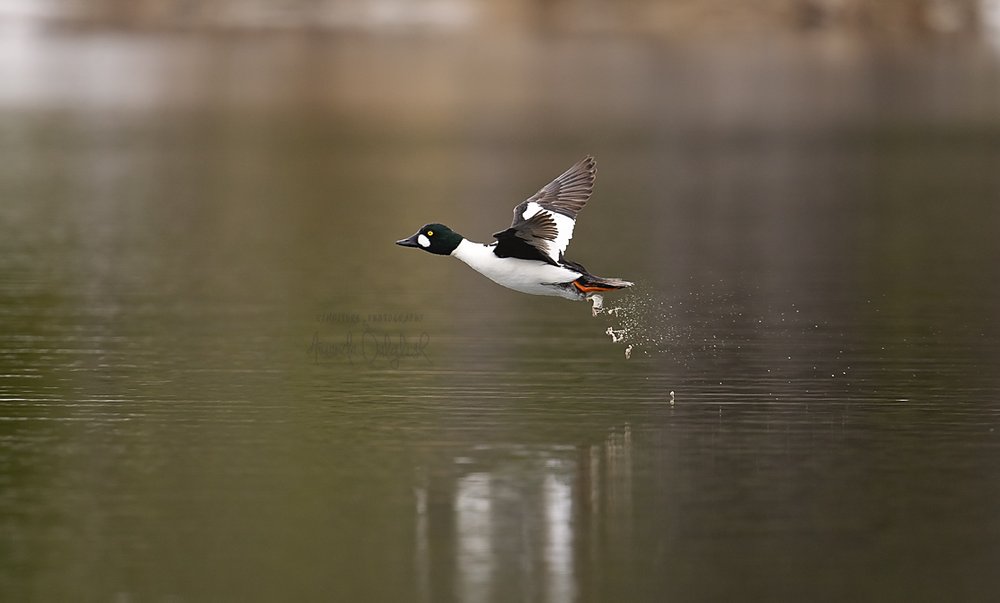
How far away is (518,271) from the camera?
47.4 feet

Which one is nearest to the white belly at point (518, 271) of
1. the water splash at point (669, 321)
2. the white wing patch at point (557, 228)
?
the white wing patch at point (557, 228)

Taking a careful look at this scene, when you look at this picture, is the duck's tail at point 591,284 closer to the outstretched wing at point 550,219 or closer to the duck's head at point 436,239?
the outstretched wing at point 550,219

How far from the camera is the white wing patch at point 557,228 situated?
14.6 m

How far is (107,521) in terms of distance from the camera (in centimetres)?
1149

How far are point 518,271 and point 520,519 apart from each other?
3.26 meters

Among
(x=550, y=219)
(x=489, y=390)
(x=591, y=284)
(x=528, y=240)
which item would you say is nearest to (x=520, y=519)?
(x=591, y=284)

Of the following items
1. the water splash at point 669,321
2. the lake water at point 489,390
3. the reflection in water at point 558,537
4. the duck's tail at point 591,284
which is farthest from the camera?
the water splash at point 669,321

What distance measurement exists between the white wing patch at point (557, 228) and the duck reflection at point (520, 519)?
4.74 feet

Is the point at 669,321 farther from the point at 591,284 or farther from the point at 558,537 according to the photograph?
the point at 558,537

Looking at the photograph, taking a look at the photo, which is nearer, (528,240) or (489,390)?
(528,240)

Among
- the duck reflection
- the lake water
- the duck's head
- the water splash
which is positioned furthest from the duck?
the water splash

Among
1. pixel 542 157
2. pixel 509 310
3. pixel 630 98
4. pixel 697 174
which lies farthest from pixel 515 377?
pixel 630 98

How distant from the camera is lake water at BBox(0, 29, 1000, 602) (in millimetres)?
10727

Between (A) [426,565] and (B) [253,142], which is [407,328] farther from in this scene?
(B) [253,142]
